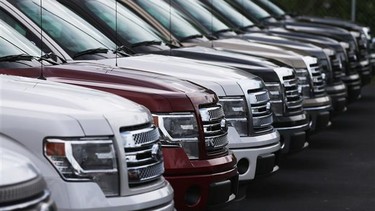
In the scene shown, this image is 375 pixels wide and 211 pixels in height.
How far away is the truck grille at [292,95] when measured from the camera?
11094 millimetres

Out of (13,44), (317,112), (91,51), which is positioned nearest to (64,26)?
(91,51)

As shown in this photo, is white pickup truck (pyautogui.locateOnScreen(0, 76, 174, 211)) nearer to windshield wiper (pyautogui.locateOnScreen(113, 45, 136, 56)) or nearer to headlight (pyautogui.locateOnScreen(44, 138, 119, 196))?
headlight (pyautogui.locateOnScreen(44, 138, 119, 196))

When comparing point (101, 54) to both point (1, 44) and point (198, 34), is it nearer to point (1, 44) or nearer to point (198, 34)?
point (1, 44)

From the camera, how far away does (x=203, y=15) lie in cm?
1423

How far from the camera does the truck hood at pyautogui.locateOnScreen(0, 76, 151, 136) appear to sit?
5.53 m

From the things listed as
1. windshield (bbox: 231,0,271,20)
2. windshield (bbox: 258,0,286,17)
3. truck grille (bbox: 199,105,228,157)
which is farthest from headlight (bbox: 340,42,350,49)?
truck grille (bbox: 199,105,228,157)

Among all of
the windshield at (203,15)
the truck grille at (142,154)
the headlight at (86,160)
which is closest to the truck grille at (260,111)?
the truck grille at (142,154)

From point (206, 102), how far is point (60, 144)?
2.25 m

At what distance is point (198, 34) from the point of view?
12.4 meters

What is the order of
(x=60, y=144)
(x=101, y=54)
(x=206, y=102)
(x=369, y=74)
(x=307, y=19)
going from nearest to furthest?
(x=60, y=144)
(x=206, y=102)
(x=101, y=54)
(x=369, y=74)
(x=307, y=19)

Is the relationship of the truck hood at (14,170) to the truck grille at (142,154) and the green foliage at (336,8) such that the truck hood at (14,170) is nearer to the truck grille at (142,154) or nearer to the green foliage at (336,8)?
the truck grille at (142,154)

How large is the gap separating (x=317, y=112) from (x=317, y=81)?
1.67 feet

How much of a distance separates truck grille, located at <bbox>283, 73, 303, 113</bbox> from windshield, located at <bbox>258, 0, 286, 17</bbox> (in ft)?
29.8

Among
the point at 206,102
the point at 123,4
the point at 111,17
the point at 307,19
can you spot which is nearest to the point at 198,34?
the point at 123,4
